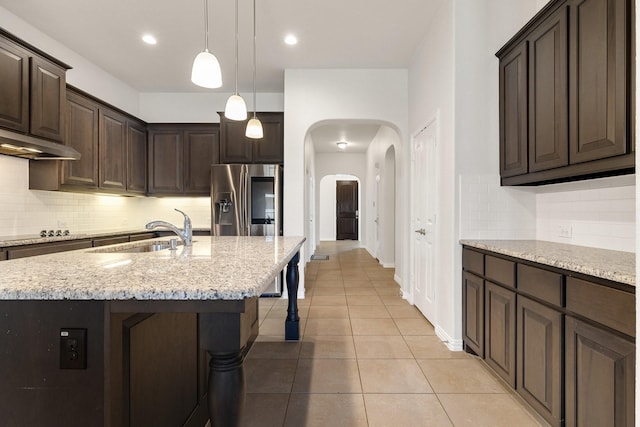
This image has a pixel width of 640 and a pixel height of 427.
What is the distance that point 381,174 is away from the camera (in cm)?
723

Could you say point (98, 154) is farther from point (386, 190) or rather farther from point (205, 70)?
point (386, 190)

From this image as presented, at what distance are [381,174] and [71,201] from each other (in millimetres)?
5331

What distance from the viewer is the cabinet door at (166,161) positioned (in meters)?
5.14

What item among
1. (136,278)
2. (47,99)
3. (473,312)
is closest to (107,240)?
(47,99)

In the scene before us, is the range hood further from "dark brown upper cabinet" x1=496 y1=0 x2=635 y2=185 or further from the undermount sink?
"dark brown upper cabinet" x1=496 y1=0 x2=635 y2=185

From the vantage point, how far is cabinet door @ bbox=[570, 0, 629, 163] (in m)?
1.63

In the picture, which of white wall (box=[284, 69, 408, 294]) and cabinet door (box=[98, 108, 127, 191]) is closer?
cabinet door (box=[98, 108, 127, 191])

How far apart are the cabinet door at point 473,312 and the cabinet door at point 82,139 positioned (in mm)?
4101

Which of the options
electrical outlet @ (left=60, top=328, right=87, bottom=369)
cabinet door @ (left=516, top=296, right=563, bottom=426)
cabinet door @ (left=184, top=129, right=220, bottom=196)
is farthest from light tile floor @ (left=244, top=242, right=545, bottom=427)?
cabinet door @ (left=184, top=129, right=220, bottom=196)

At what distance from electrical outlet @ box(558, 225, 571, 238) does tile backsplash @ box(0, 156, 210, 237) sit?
4.65 metres

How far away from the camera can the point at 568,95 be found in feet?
6.58

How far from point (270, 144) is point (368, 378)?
11.1ft

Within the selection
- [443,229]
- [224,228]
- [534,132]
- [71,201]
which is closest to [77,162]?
[71,201]

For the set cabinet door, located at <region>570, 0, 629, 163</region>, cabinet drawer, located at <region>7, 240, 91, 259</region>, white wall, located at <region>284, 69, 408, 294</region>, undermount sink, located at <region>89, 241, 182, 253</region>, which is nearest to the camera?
cabinet door, located at <region>570, 0, 629, 163</region>
